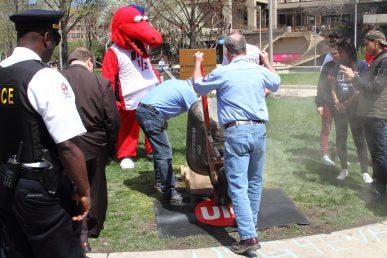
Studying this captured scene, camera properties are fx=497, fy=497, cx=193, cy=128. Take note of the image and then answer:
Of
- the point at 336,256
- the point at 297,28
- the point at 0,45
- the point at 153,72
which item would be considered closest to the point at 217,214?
the point at 336,256

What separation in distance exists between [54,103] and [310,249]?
266 cm

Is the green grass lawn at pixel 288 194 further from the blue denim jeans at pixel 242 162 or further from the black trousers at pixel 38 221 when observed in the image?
the black trousers at pixel 38 221

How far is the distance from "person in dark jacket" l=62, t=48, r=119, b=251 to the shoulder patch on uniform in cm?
153

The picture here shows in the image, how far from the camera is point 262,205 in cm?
516

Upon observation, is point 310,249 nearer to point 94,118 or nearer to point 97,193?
point 97,193

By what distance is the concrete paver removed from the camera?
4062 mm

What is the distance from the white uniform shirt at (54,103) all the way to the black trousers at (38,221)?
0.31m

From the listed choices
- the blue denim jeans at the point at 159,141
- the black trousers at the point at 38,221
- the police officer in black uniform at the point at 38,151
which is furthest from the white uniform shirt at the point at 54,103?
the blue denim jeans at the point at 159,141

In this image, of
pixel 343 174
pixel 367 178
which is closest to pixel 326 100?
pixel 343 174

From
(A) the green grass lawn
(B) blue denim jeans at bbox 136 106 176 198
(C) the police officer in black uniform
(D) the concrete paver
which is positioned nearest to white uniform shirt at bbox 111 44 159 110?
(A) the green grass lawn

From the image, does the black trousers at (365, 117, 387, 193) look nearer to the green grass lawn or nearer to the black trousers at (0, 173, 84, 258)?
the green grass lawn

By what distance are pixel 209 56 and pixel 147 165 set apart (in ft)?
13.1

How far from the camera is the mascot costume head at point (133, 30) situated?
6430 millimetres

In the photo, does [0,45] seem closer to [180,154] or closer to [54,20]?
[180,154]
